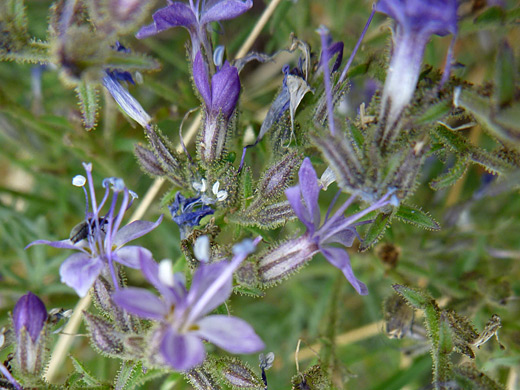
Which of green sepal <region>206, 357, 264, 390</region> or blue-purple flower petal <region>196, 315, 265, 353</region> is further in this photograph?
green sepal <region>206, 357, 264, 390</region>

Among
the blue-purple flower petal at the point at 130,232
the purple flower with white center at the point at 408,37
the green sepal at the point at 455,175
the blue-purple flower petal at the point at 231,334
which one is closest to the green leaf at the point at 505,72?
the purple flower with white center at the point at 408,37

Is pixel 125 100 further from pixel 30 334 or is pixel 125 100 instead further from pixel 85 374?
pixel 85 374

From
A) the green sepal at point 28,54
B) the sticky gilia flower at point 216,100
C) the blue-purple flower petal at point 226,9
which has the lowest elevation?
the sticky gilia flower at point 216,100

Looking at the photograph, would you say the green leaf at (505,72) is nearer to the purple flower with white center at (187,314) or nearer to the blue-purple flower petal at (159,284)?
the purple flower with white center at (187,314)

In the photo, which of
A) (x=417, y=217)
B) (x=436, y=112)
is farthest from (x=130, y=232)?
(x=436, y=112)

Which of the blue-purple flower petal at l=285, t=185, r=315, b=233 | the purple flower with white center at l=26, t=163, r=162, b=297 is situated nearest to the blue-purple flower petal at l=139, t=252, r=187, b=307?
the purple flower with white center at l=26, t=163, r=162, b=297

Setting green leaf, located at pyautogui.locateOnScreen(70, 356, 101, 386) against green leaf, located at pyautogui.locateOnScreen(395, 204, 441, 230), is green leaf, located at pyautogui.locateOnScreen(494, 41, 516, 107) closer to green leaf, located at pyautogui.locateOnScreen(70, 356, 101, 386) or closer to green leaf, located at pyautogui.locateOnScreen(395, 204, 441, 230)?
green leaf, located at pyautogui.locateOnScreen(395, 204, 441, 230)

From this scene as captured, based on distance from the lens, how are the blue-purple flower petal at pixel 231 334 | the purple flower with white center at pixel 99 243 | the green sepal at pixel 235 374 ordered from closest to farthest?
the blue-purple flower petal at pixel 231 334 < the purple flower with white center at pixel 99 243 < the green sepal at pixel 235 374
